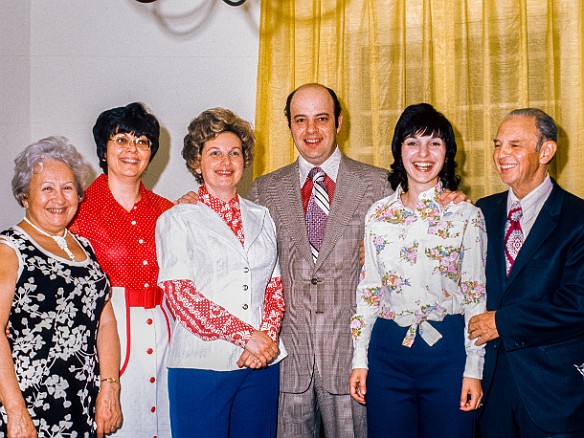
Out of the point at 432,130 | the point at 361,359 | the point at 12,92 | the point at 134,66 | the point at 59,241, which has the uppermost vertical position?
the point at 134,66

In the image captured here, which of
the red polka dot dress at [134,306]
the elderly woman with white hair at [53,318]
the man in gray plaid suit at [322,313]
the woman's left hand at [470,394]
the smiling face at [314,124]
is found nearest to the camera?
the elderly woman with white hair at [53,318]

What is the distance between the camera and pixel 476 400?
7.44 feet

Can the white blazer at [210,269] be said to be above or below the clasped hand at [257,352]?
above

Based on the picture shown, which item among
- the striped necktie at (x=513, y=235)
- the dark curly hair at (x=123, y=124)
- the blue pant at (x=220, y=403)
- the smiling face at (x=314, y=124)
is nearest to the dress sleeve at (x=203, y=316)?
the blue pant at (x=220, y=403)

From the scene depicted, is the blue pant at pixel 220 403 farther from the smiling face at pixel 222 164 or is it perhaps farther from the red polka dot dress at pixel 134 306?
the smiling face at pixel 222 164

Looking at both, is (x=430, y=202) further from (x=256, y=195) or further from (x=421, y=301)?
(x=256, y=195)

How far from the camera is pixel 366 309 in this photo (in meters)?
2.46

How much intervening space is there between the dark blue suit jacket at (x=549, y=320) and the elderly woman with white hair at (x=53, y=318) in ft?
4.41

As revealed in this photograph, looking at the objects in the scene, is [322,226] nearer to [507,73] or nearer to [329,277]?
[329,277]

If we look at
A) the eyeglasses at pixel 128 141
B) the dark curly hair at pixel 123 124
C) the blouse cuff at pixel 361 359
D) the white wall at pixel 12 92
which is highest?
the white wall at pixel 12 92

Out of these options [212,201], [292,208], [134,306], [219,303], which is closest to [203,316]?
[219,303]

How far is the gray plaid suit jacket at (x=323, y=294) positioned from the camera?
2.71 meters

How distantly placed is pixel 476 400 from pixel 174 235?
1150 millimetres

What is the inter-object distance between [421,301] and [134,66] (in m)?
2.39
